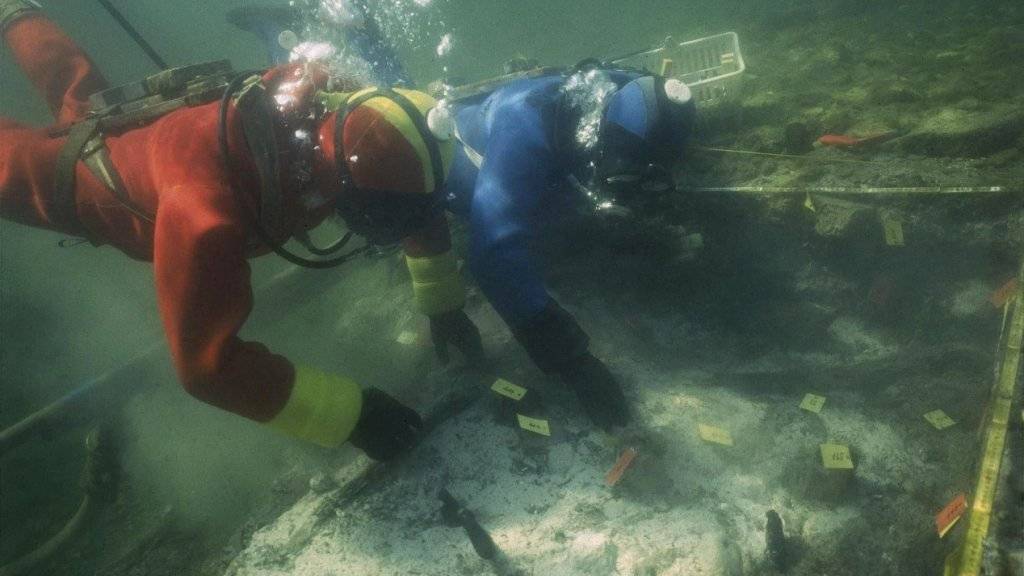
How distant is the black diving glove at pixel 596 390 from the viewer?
2707mm

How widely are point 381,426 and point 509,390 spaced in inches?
31.5

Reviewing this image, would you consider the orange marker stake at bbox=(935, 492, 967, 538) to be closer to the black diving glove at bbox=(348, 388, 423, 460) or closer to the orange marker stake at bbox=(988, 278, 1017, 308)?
the orange marker stake at bbox=(988, 278, 1017, 308)

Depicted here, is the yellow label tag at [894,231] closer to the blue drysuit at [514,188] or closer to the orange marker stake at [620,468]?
the blue drysuit at [514,188]

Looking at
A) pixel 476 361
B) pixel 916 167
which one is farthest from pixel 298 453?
pixel 916 167

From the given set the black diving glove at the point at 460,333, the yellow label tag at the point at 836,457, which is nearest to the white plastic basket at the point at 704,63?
the black diving glove at the point at 460,333

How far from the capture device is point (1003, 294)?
2912mm

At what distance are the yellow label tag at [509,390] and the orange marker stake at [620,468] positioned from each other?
2.21 feet

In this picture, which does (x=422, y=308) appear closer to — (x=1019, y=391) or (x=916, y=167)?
(x=1019, y=391)

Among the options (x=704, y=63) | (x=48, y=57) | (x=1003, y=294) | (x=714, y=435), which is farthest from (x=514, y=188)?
(x=704, y=63)

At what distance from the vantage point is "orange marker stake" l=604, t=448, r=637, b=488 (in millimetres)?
2596

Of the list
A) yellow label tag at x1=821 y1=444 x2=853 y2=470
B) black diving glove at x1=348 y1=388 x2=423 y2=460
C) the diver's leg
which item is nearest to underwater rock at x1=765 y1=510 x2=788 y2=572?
yellow label tag at x1=821 y1=444 x2=853 y2=470

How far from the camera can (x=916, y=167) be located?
329 centimetres

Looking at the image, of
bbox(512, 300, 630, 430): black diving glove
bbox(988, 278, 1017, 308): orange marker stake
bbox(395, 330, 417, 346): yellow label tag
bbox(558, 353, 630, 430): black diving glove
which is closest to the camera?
bbox(512, 300, 630, 430): black diving glove

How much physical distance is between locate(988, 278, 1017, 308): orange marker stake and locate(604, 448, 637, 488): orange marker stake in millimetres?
2442
